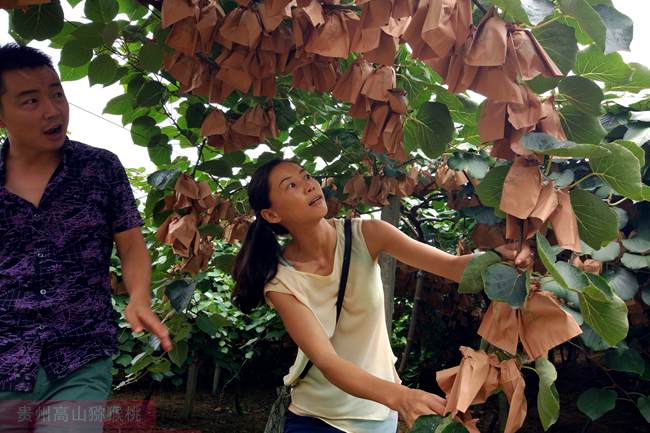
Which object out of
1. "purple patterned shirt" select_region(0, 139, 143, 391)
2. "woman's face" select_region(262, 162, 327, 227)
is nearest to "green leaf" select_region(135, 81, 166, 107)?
"purple patterned shirt" select_region(0, 139, 143, 391)

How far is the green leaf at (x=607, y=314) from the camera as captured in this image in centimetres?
96

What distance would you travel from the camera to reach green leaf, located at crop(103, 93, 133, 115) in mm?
2232

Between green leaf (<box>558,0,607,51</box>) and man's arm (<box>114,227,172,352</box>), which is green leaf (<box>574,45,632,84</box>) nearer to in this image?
green leaf (<box>558,0,607,51</box>)

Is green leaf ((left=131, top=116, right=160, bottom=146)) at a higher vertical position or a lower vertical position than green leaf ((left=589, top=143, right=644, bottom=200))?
lower

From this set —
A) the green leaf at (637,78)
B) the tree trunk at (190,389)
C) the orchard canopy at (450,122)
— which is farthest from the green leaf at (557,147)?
the tree trunk at (190,389)

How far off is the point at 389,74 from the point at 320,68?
0.55 ft

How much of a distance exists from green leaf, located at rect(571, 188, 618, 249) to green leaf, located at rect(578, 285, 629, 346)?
103mm

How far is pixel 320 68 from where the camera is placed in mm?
1521

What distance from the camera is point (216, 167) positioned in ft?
7.17

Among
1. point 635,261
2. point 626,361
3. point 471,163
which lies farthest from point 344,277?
point 626,361

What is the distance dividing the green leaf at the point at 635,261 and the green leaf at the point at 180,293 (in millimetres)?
1437

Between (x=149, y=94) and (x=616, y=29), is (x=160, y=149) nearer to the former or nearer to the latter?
(x=149, y=94)

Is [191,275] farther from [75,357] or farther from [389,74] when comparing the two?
[389,74]

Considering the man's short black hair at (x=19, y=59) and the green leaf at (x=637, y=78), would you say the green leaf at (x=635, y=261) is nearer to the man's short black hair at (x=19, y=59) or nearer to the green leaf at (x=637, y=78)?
the green leaf at (x=637, y=78)
